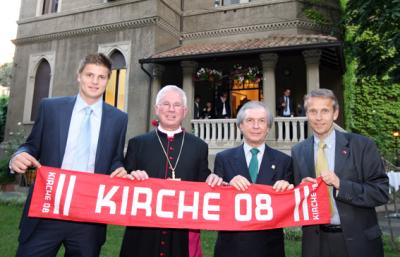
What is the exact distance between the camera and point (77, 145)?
2.85 meters

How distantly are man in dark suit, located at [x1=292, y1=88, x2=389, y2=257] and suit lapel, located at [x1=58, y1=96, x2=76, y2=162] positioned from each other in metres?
2.01

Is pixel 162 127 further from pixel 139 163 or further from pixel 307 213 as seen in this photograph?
pixel 307 213

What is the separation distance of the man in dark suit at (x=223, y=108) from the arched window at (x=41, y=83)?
8.38m

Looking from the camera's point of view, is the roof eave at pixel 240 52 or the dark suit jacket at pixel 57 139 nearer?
the dark suit jacket at pixel 57 139

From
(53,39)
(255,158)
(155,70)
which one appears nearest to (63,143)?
(255,158)

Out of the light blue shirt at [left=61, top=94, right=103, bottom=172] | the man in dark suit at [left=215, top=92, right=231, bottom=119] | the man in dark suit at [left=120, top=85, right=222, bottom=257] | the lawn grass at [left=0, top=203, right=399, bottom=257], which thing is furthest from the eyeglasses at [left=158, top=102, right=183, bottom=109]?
the man in dark suit at [left=215, top=92, right=231, bottom=119]

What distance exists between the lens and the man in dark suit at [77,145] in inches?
105

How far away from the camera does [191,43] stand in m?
15.3

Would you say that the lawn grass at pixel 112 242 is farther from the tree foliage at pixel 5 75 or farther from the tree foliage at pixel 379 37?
the tree foliage at pixel 5 75

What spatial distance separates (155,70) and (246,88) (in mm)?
3965

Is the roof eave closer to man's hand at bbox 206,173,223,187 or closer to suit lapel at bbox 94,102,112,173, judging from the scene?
man's hand at bbox 206,173,223,187

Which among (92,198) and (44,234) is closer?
(44,234)

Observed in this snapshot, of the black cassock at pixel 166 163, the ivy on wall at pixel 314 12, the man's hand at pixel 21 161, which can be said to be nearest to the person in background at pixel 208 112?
the ivy on wall at pixel 314 12

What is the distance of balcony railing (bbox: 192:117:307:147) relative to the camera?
11.1 m
